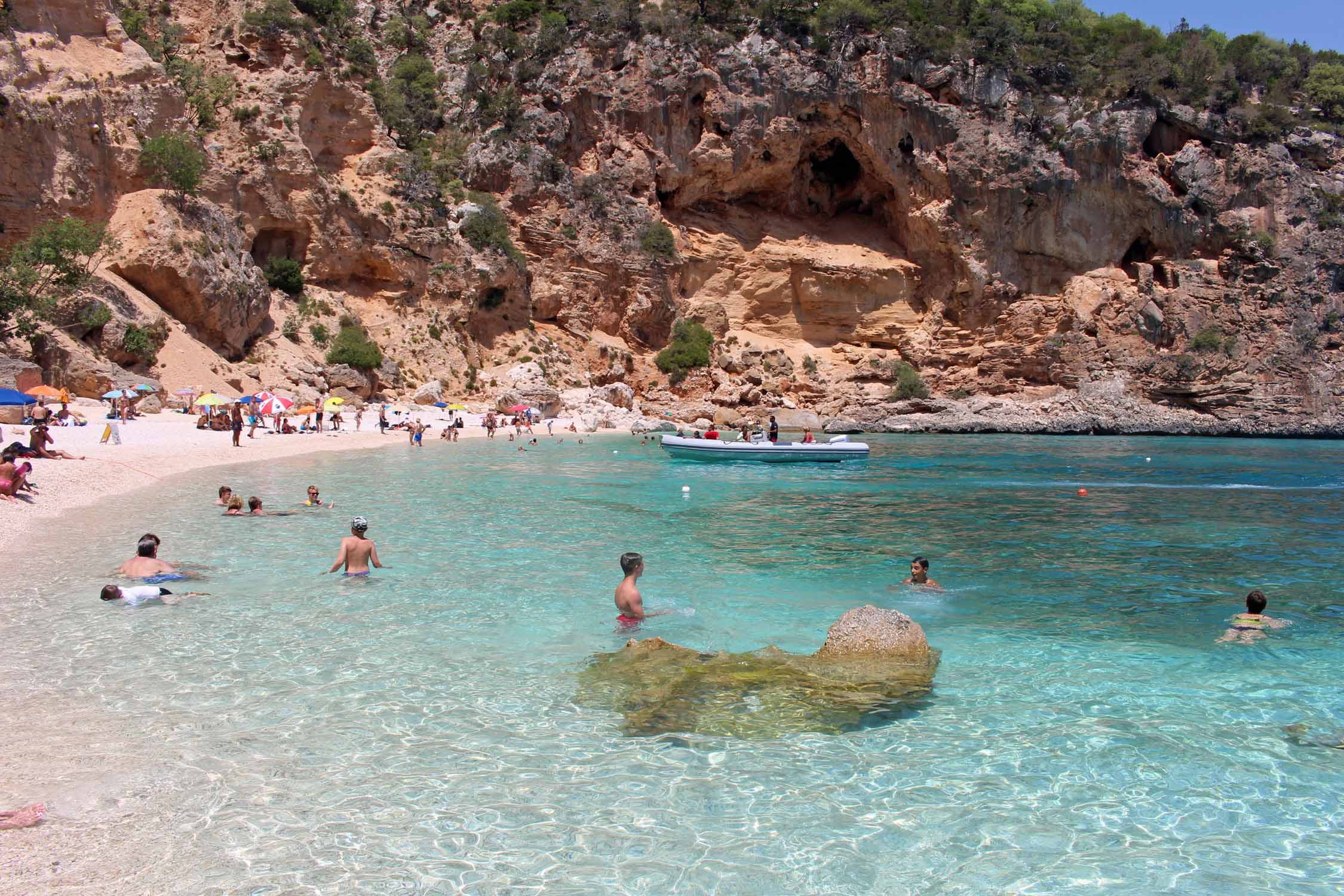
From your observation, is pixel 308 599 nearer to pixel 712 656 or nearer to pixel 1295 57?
pixel 712 656

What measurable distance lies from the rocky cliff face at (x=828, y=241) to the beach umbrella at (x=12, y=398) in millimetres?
15777

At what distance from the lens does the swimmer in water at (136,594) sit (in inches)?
320

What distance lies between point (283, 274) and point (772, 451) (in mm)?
22300

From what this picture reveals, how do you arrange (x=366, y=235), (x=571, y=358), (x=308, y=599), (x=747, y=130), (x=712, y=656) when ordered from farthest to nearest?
(x=747, y=130) < (x=571, y=358) < (x=366, y=235) < (x=308, y=599) < (x=712, y=656)

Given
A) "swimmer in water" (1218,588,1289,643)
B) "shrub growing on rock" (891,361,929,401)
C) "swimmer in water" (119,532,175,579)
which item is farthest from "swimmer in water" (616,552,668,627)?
"shrub growing on rock" (891,361,929,401)

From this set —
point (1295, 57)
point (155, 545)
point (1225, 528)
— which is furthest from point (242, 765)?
point (1295, 57)

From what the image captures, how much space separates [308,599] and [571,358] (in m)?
34.2

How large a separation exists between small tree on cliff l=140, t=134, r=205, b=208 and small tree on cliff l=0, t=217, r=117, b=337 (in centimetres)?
443

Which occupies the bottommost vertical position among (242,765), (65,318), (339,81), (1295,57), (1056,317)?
(242,765)

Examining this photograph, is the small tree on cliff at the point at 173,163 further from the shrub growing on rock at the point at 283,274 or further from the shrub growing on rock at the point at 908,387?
the shrub growing on rock at the point at 908,387

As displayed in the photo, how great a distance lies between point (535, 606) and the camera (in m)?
8.63

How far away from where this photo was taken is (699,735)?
541 centimetres

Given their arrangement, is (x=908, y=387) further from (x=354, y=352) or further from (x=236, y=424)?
(x=236, y=424)

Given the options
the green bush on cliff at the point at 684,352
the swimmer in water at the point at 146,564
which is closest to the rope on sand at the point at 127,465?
the swimmer in water at the point at 146,564
